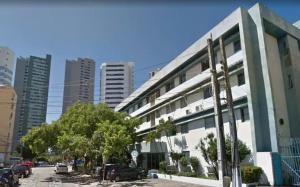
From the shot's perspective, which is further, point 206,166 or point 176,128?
point 176,128

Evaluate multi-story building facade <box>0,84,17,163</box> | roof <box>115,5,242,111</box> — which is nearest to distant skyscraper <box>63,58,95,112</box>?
roof <box>115,5,242,111</box>

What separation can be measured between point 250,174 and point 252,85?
6667 millimetres

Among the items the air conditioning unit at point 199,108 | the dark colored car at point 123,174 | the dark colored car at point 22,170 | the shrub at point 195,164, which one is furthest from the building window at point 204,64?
the dark colored car at point 22,170

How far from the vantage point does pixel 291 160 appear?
67.1ft

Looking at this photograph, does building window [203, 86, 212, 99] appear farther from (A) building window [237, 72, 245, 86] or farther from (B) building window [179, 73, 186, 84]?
(B) building window [179, 73, 186, 84]

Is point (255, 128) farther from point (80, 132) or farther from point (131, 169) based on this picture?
point (80, 132)

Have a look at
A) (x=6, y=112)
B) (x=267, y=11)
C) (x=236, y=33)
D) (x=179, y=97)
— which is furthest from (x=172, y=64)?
(x=6, y=112)

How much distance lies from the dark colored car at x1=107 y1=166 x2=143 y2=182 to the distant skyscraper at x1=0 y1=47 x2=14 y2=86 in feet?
304

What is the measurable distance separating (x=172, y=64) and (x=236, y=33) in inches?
450

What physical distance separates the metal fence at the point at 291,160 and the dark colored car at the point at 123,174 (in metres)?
15.5

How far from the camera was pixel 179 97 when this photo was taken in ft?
109

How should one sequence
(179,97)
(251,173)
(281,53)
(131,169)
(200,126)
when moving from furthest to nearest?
(179,97)
(131,169)
(200,126)
(281,53)
(251,173)

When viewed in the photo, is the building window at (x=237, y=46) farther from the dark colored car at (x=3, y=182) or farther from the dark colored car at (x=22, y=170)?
the dark colored car at (x=22, y=170)

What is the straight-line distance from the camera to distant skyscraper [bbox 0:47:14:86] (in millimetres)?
109625
